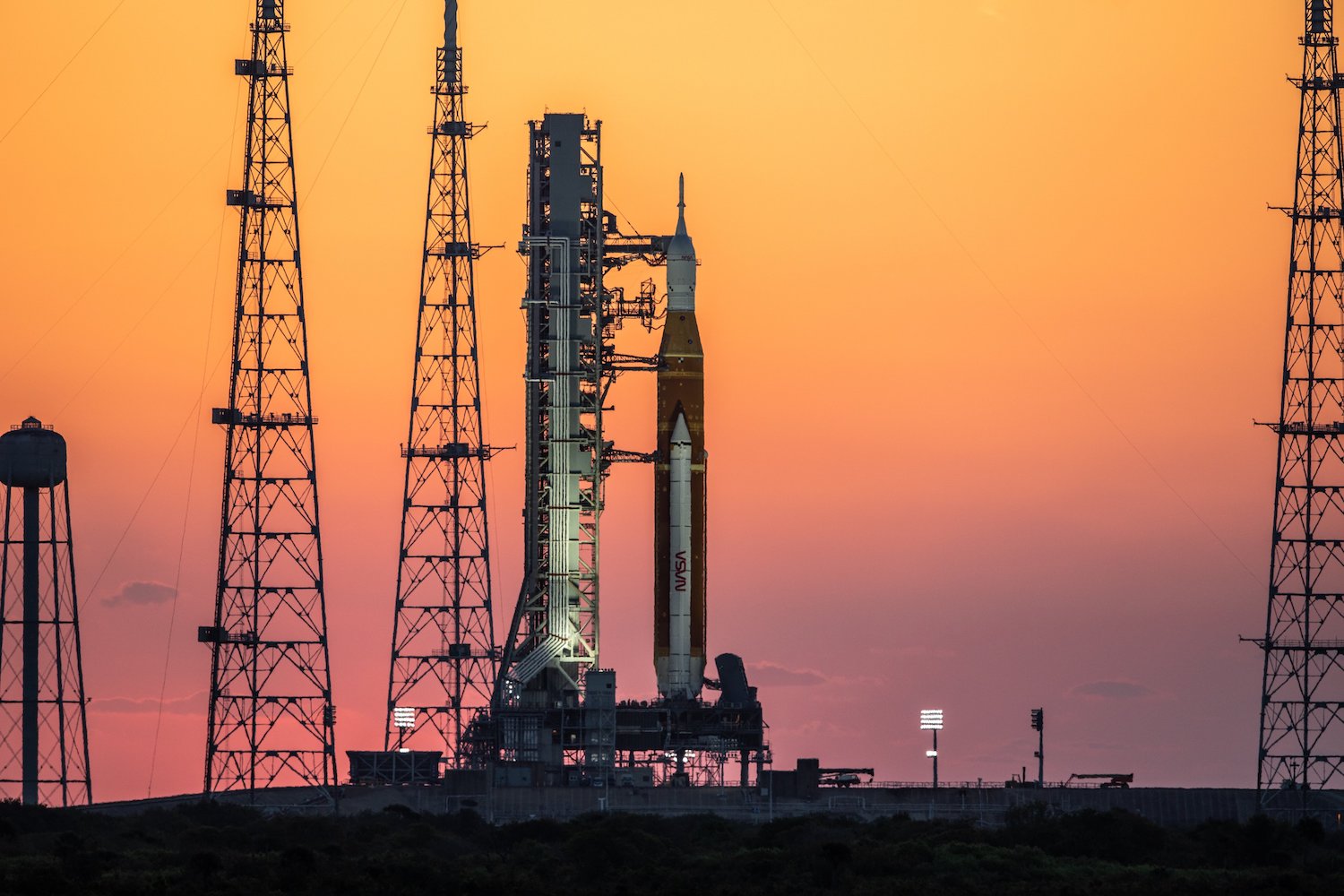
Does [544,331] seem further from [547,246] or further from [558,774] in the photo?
[558,774]

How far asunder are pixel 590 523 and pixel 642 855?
20563 millimetres

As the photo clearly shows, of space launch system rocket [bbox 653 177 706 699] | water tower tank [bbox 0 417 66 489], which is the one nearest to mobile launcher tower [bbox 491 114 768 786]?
space launch system rocket [bbox 653 177 706 699]

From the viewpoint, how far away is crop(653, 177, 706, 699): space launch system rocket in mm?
162000

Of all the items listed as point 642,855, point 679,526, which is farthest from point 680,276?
point 642,855

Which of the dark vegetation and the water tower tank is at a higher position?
the water tower tank

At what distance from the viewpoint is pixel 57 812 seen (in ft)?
502

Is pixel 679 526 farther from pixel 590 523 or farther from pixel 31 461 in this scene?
pixel 31 461

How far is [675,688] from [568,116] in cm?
2364

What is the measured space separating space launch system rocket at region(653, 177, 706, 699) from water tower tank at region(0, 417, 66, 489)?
24067 mm

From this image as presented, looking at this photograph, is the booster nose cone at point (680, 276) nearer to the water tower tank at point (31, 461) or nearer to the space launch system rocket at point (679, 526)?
the space launch system rocket at point (679, 526)

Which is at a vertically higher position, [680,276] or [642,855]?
[680,276]

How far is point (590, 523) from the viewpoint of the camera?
160 meters

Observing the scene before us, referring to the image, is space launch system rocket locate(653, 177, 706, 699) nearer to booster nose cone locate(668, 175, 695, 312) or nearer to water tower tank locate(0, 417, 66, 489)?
booster nose cone locate(668, 175, 695, 312)

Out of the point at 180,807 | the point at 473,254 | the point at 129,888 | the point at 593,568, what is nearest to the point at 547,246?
the point at 473,254
